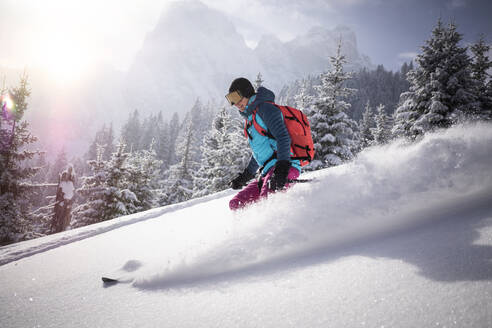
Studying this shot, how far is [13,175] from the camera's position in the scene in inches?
527

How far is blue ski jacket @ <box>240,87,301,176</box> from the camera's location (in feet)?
8.49

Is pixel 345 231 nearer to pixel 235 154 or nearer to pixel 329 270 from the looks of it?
pixel 329 270

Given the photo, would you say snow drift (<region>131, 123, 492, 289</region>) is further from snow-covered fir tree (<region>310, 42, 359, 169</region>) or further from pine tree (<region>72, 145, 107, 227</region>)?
pine tree (<region>72, 145, 107, 227</region>)

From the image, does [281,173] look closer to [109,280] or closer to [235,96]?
[235,96]

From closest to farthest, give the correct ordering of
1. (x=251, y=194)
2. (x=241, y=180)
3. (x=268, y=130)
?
(x=268, y=130)
(x=251, y=194)
(x=241, y=180)

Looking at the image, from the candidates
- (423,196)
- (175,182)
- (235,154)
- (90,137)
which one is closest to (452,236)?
(423,196)

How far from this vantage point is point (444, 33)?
15219 mm

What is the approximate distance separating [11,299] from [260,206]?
2238 mm

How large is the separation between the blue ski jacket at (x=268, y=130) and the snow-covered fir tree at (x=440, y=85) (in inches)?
580

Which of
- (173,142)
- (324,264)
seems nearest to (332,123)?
(324,264)

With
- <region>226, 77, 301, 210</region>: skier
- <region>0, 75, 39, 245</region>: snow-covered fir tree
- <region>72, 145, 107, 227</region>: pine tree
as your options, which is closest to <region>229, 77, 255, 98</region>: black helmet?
<region>226, 77, 301, 210</region>: skier

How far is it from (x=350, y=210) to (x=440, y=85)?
686 inches

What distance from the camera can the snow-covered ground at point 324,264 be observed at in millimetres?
1238

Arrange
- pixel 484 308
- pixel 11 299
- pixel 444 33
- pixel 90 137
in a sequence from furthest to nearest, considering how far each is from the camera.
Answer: pixel 90 137, pixel 444 33, pixel 11 299, pixel 484 308
